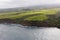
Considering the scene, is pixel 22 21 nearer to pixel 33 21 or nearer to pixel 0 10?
pixel 33 21

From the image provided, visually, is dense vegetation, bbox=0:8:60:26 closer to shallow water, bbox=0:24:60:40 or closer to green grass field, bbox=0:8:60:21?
green grass field, bbox=0:8:60:21

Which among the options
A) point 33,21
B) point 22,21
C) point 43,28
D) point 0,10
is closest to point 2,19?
point 0,10

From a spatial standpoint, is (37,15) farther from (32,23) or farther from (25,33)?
(25,33)

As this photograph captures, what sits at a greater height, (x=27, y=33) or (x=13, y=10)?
(x=13, y=10)

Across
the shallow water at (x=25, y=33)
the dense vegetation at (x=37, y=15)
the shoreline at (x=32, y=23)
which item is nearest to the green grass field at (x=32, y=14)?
the dense vegetation at (x=37, y=15)

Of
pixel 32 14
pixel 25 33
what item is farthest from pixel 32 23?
pixel 25 33

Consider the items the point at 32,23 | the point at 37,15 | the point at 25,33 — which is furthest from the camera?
the point at 37,15
